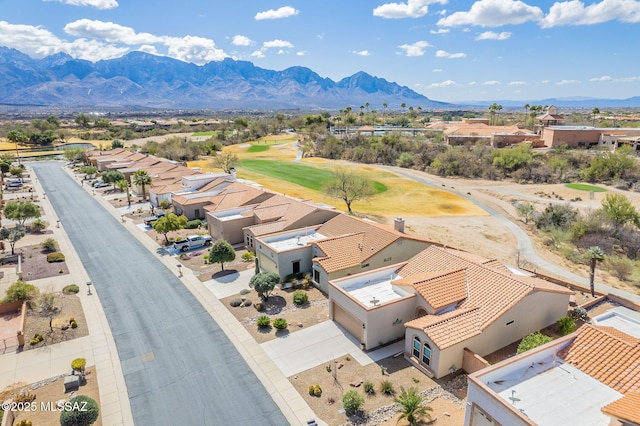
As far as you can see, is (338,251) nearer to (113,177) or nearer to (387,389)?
(387,389)

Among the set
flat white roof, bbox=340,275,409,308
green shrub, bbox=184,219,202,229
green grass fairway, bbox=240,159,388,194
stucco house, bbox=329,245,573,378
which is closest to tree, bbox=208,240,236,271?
stucco house, bbox=329,245,573,378

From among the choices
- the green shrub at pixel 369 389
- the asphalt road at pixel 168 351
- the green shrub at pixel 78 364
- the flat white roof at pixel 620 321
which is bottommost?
the asphalt road at pixel 168 351

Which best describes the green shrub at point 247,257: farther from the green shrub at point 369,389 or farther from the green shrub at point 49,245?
the green shrub at point 49,245

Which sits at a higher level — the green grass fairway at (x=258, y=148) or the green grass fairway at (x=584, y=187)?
the green grass fairway at (x=258, y=148)

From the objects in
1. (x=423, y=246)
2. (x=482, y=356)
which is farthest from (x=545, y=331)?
(x=423, y=246)

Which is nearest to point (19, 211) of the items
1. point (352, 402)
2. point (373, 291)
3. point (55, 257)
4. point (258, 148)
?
point (55, 257)

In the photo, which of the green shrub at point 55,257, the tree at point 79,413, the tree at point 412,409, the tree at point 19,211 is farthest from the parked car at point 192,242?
the tree at point 412,409

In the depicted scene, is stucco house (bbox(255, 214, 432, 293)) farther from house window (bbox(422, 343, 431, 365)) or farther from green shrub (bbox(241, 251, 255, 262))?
house window (bbox(422, 343, 431, 365))
